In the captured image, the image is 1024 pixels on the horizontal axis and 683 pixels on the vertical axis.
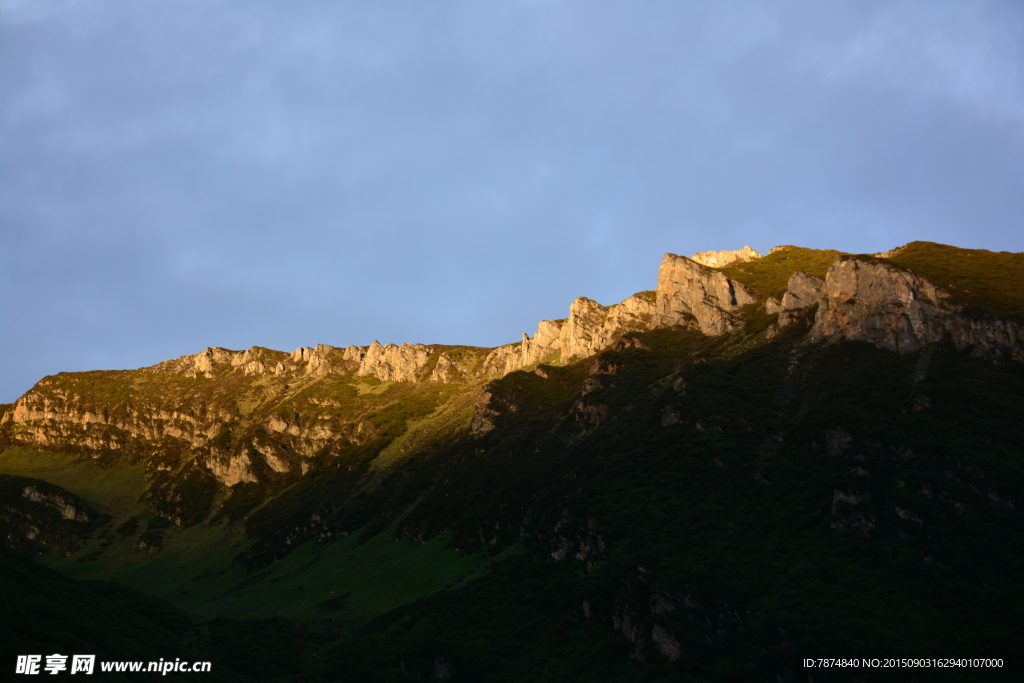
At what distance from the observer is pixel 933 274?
543ft

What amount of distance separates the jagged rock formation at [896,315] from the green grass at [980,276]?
517 cm

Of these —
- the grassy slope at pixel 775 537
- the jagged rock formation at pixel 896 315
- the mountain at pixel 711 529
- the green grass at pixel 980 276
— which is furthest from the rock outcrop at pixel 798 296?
the grassy slope at pixel 775 537

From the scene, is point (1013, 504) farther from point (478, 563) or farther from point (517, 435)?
point (517, 435)

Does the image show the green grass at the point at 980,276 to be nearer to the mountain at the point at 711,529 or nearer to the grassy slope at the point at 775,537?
the mountain at the point at 711,529

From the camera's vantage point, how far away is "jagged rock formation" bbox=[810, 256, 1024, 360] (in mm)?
133750

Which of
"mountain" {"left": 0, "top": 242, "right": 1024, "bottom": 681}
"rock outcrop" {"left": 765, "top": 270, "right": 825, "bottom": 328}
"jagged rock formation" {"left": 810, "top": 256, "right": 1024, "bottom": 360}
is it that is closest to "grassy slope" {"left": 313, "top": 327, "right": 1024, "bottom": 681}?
"mountain" {"left": 0, "top": 242, "right": 1024, "bottom": 681}

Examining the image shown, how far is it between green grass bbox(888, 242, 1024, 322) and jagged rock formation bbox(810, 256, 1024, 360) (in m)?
5.17

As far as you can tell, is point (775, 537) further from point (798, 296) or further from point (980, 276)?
point (980, 276)

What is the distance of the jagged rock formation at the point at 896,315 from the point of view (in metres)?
134

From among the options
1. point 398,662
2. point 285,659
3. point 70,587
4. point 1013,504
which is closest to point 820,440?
point 1013,504

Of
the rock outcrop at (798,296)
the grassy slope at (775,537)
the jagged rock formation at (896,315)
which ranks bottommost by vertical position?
the grassy slope at (775,537)

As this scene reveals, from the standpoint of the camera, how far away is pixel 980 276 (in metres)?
170

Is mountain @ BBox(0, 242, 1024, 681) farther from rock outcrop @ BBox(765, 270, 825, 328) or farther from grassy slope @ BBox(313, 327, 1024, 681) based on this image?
rock outcrop @ BBox(765, 270, 825, 328)

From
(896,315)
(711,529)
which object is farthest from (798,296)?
(711,529)
